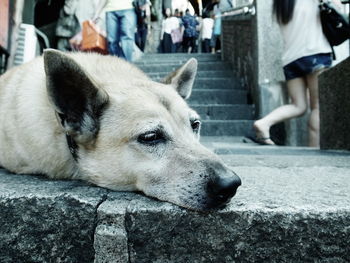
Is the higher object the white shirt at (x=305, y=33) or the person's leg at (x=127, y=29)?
the person's leg at (x=127, y=29)

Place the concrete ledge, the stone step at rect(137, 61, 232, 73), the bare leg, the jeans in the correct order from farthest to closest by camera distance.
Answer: the stone step at rect(137, 61, 232, 73) → the jeans → the bare leg → the concrete ledge

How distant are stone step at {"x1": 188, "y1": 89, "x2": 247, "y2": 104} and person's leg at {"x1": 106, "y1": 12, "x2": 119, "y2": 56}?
2.28m

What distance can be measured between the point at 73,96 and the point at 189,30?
21.8ft

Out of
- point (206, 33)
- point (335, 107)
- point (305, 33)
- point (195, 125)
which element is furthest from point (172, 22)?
point (195, 125)

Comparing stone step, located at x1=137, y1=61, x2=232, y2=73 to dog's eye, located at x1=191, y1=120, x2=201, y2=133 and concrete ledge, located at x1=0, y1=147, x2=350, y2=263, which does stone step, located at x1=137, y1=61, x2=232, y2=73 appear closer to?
dog's eye, located at x1=191, y1=120, x2=201, y2=133

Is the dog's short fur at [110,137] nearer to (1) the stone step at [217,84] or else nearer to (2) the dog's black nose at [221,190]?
(2) the dog's black nose at [221,190]

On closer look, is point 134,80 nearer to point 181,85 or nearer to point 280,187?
point 181,85

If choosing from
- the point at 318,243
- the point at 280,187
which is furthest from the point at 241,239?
the point at 280,187

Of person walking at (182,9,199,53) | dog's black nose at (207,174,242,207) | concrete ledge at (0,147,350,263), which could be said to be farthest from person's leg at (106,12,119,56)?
dog's black nose at (207,174,242,207)

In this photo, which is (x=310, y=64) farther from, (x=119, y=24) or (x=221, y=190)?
(x=119, y=24)

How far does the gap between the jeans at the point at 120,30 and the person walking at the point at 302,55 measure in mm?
3853

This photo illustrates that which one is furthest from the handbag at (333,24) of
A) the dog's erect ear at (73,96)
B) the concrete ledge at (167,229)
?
the dog's erect ear at (73,96)

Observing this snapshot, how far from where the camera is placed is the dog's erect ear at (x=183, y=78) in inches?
108

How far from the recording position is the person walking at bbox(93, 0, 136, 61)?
8070 millimetres
